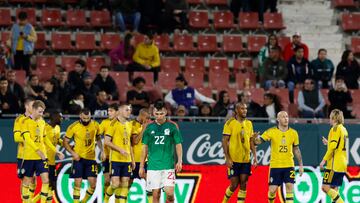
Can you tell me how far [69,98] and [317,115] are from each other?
545cm

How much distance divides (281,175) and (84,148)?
3819mm

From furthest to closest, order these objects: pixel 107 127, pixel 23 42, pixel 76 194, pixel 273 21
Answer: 1. pixel 273 21
2. pixel 23 42
3. pixel 107 127
4. pixel 76 194

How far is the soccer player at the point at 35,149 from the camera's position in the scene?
20.8m

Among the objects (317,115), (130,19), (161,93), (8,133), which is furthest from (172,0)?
(8,133)

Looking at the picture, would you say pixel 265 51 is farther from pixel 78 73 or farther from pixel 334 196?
pixel 334 196

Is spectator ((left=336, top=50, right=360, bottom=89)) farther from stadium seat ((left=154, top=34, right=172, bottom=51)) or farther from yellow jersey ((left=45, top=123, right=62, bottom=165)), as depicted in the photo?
yellow jersey ((left=45, top=123, right=62, bottom=165))

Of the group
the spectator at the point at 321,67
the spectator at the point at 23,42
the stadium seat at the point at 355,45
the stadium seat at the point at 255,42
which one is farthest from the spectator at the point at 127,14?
the stadium seat at the point at 355,45

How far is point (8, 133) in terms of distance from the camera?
2269 centimetres

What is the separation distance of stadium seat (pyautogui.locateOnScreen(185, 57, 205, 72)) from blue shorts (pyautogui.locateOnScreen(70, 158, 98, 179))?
21.4 feet

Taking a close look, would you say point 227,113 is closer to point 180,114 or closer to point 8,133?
point 180,114

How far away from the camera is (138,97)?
79.7ft

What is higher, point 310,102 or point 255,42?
point 255,42

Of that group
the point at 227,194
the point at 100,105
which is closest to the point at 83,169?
the point at 100,105

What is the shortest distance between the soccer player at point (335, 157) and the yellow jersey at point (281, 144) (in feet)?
2.10
